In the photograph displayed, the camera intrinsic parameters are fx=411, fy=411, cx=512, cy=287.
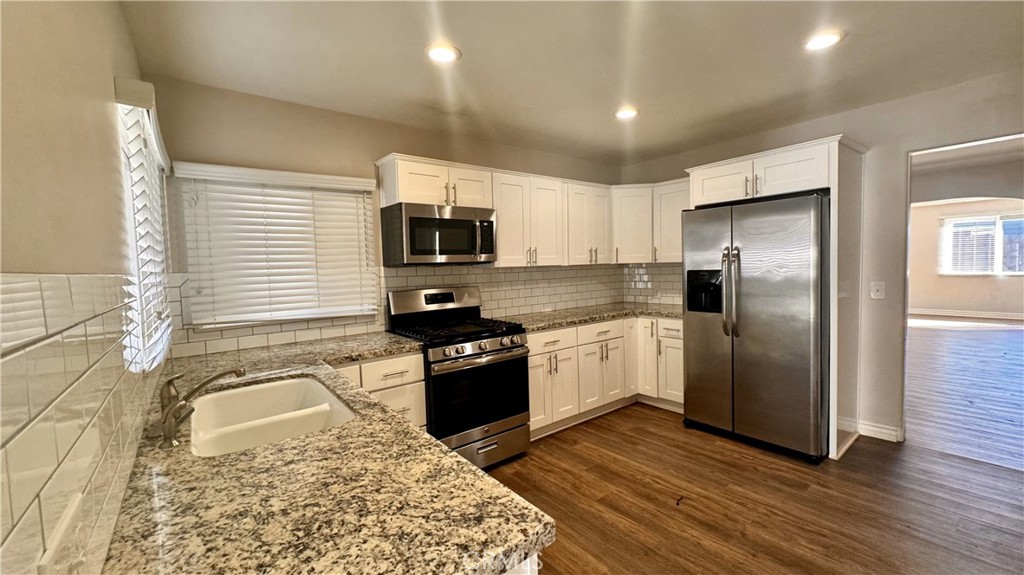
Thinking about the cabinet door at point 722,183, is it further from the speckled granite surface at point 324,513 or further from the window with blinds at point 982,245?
the window with blinds at point 982,245

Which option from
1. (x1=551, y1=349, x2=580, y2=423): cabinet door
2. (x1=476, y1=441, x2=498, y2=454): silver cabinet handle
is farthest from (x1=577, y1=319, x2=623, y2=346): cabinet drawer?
(x1=476, y1=441, x2=498, y2=454): silver cabinet handle

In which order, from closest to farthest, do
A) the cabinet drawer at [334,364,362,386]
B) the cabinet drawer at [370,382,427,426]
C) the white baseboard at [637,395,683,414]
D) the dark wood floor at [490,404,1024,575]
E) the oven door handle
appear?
1. the dark wood floor at [490,404,1024,575]
2. the cabinet drawer at [334,364,362,386]
3. the cabinet drawer at [370,382,427,426]
4. the oven door handle
5. the white baseboard at [637,395,683,414]

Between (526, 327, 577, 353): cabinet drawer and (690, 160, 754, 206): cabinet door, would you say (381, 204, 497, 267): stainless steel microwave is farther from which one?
(690, 160, 754, 206): cabinet door

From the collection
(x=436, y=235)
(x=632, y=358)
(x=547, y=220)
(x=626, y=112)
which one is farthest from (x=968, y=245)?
(x=436, y=235)

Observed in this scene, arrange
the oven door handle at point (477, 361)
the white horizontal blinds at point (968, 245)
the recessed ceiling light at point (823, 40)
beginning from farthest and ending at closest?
the white horizontal blinds at point (968, 245) → the oven door handle at point (477, 361) → the recessed ceiling light at point (823, 40)

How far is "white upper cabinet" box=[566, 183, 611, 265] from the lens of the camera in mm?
3861

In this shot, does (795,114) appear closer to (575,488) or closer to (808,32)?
(808,32)

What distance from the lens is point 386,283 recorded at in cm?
308

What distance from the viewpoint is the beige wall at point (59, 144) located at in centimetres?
60

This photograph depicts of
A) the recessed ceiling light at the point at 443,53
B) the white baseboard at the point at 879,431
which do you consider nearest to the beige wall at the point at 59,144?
the recessed ceiling light at the point at 443,53

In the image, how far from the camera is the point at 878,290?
310 cm

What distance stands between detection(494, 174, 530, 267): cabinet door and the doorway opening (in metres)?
2.88

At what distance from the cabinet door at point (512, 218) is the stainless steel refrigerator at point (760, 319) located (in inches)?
52.2

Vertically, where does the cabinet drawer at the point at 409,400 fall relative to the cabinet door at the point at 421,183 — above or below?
below
